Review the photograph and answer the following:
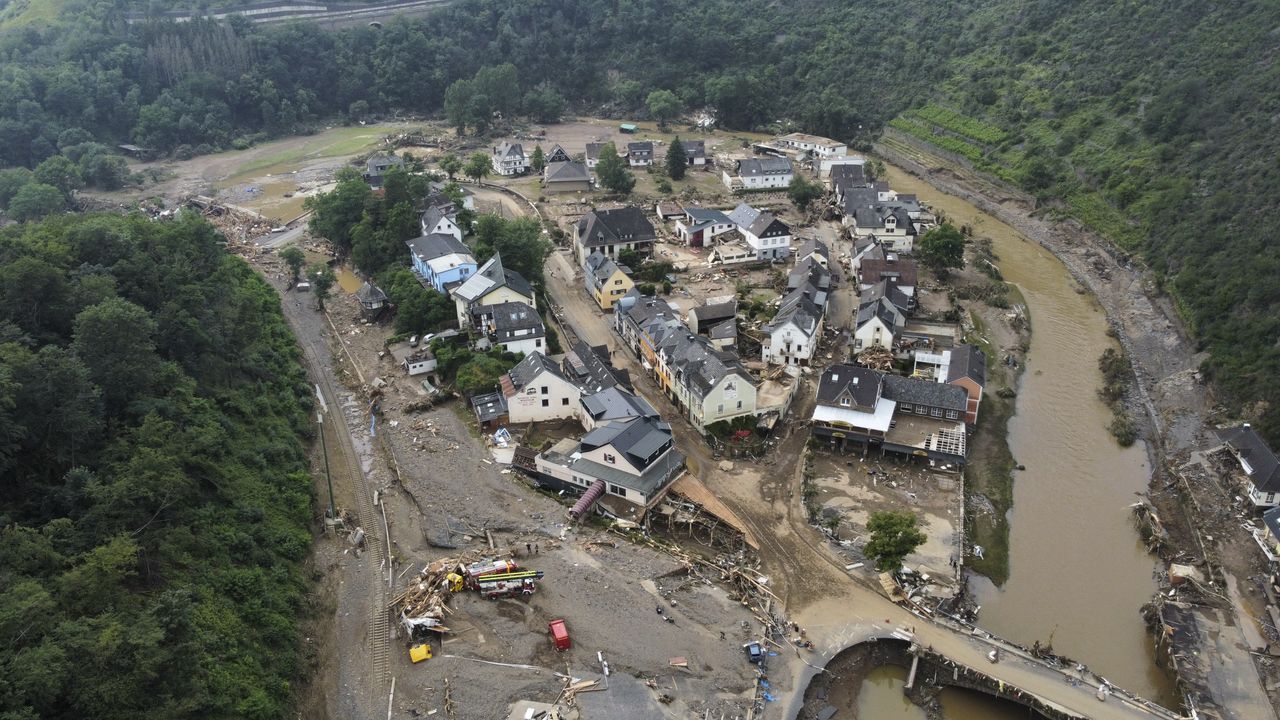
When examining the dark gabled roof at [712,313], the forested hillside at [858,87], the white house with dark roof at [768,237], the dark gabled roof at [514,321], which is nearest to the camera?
the dark gabled roof at [514,321]

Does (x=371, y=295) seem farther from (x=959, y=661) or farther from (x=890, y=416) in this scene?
(x=959, y=661)

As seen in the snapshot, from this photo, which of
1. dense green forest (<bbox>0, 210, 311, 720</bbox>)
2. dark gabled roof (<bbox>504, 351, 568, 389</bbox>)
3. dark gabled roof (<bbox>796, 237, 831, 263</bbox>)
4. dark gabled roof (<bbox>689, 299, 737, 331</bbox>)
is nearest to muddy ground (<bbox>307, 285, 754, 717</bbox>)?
dark gabled roof (<bbox>504, 351, 568, 389</bbox>)

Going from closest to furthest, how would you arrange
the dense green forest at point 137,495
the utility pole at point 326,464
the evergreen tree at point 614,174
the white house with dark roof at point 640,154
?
the dense green forest at point 137,495 → the utility pole at point 326,464 → the evergreen tree at point 614,174 → the white house with dark roof at point 640,154

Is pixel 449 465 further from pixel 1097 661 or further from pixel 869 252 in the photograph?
pixel 869 252

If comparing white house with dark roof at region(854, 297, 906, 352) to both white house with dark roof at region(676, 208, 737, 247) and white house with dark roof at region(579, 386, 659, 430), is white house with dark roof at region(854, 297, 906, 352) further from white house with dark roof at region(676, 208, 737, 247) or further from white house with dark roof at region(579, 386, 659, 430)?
white house with dark roof at region(676, 208, 737, 247)

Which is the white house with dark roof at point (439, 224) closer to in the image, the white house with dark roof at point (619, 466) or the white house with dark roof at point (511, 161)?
the white house with dark roof at point (619, 466)

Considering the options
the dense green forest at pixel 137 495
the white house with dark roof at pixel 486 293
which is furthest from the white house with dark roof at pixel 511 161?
the dense green forest at pixel 137 495
